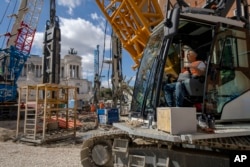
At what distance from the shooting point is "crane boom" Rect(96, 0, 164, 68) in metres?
9.36

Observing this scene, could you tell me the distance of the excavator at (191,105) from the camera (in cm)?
339

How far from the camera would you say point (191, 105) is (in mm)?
4164

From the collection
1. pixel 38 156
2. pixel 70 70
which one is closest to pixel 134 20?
pixel 38 156

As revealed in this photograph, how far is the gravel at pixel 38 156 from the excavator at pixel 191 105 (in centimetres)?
193

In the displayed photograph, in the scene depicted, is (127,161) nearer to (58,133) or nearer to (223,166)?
(223,166)

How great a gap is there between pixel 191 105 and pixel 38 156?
502 cm

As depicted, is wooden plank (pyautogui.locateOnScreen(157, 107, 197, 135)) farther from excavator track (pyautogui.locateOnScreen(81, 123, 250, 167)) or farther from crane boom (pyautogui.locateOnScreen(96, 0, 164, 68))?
crane boom (pyautogui.locateOnScreen(96, 0, 164, 68))

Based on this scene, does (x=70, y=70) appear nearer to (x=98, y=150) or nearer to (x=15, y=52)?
(x=15, y=52)

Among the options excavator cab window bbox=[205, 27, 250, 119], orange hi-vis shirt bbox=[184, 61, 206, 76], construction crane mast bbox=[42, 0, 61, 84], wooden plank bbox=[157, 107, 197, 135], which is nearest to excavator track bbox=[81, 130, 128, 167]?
wooden plank bbox=[157, 107, 197, 135]

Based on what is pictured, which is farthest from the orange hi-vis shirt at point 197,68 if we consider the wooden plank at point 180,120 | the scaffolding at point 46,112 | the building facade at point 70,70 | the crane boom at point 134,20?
the building facade at point 70,70

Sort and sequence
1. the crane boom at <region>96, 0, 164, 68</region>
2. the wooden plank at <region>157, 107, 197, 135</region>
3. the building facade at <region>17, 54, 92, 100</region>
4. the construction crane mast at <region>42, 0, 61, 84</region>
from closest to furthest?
the wooden plank at <region>157, 107, 197, 135</region>
the crane boom at <region>96, 0, 164, 68</region>
the construction crane mast at <region>42, 0, 61, 84</region>
the building facade at <region>17, 54, 92, 100</region>

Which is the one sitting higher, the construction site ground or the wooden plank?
the wooden plank

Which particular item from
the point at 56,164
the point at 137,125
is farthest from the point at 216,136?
the point at 56,164

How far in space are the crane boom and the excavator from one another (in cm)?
401
